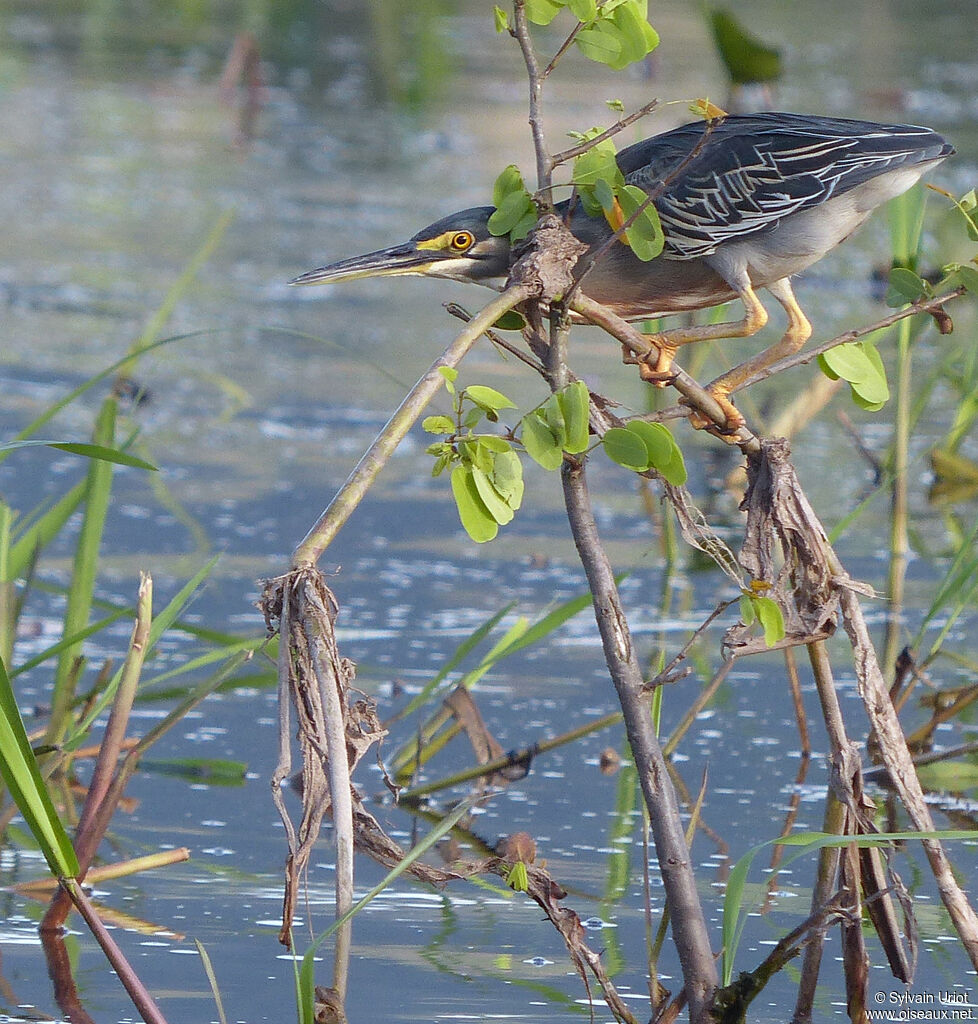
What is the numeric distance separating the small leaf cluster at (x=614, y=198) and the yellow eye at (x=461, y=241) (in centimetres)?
38

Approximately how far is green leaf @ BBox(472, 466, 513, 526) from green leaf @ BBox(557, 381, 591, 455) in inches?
4.1

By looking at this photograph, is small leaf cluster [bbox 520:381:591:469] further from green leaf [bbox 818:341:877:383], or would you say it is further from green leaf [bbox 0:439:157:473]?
green leaf [bbox 0:439:157:473]

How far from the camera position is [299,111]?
11.9 meters

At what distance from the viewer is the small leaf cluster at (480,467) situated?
1.84m

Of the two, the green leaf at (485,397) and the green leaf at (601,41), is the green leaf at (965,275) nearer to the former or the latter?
the green leaf at (601,41)

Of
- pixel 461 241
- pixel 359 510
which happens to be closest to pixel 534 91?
pixel 461 241

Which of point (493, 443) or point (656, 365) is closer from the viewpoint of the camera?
point (493, 443)

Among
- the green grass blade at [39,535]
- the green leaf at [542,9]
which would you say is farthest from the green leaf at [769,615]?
the green grass blade at [39,535]

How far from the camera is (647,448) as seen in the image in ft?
6.46

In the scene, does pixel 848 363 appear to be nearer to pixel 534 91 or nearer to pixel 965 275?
pixel 965 275

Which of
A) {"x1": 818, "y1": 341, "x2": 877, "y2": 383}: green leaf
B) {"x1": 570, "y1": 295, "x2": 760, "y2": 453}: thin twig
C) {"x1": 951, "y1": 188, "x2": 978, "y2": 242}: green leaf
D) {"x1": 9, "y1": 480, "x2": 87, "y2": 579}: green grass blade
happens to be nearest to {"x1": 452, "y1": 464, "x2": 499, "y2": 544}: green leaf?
{"x1": 570, "y1": 295, "x2": 760, "y2": 453}: thin twig

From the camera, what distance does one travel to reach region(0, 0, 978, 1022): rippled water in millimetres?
2576

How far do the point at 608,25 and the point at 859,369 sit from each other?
53 centimetres

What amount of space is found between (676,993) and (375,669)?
1.41 meters
